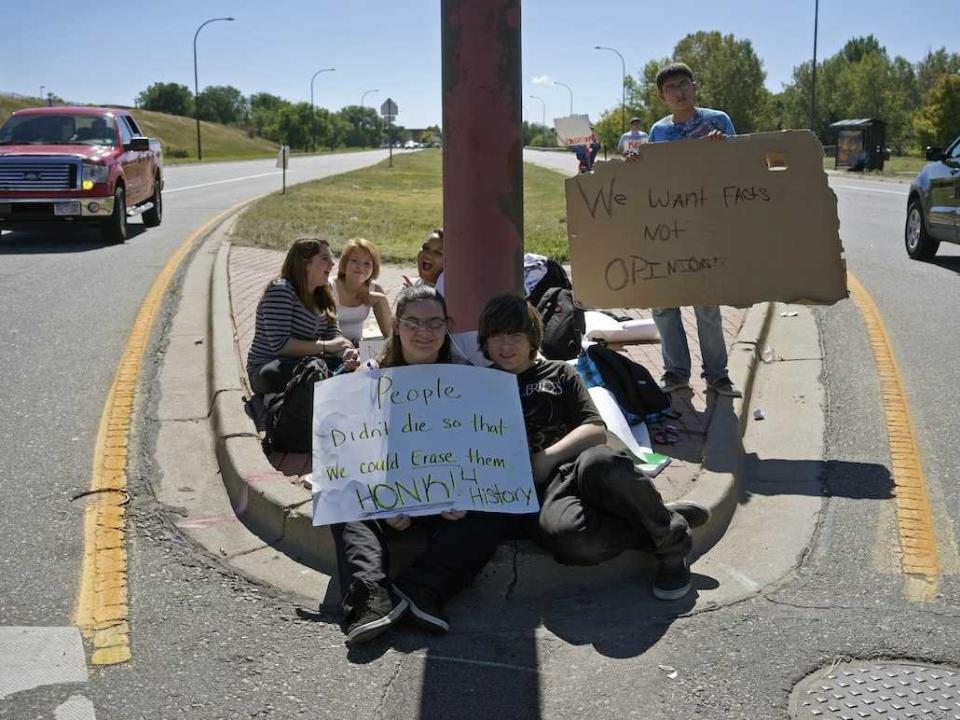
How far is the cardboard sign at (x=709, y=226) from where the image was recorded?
5516 mm

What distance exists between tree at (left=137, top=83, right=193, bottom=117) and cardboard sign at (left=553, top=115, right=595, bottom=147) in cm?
14299

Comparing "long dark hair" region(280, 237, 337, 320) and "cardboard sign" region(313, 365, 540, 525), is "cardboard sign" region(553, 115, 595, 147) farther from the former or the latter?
"cardboard sign" region(313, 365, 540, 525)

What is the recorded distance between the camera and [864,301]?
9445 millimetres

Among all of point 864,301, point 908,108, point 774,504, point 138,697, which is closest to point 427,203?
point 864,301

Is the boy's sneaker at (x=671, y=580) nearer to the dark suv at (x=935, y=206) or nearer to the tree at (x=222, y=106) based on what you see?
the dark suv at (x=935, y=206)

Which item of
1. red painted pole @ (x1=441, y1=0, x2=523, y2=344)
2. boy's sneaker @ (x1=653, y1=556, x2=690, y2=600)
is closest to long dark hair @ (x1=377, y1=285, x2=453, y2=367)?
red painted pole @ (x1=441, y1=0, x2=523, y2=344)

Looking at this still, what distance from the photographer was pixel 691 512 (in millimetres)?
4039

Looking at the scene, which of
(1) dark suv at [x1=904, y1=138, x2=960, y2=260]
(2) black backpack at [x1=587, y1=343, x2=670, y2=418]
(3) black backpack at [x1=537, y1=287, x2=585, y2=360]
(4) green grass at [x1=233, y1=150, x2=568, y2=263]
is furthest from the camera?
(4) green grass at [x1=233, y1=150, x2=568, y2=263]

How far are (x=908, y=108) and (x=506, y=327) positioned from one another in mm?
88581

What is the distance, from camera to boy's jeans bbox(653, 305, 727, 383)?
19.4 feet

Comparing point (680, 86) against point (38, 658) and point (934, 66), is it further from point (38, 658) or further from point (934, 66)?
point (934, 66)

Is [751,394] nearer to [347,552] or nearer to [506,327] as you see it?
[506,327]

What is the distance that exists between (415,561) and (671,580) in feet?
2.99

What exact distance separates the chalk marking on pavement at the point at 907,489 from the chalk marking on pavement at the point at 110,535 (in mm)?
2723
